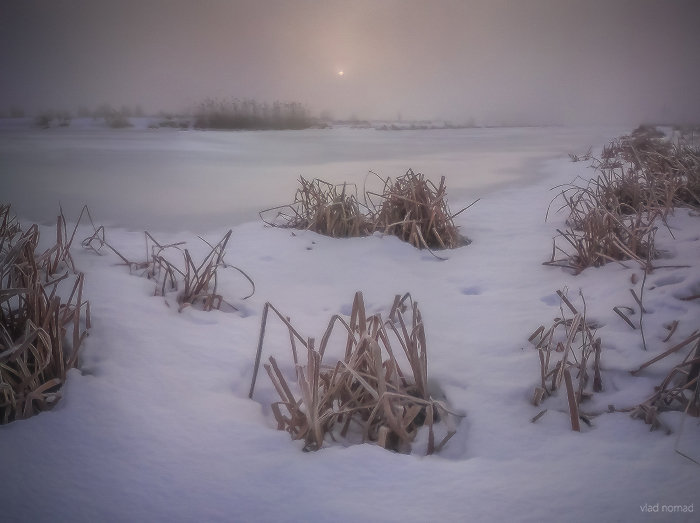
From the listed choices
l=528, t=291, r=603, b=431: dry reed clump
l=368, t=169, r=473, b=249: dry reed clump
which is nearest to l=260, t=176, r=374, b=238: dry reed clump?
l=368, t=169, r=473, b=249: dry reed clump

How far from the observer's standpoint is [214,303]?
66.5 inches

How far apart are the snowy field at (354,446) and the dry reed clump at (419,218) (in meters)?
0.14

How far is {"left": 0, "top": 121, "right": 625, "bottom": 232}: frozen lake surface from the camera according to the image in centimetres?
336

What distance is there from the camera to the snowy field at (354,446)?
742 millimetres

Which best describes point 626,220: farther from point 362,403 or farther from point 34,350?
point 34,350

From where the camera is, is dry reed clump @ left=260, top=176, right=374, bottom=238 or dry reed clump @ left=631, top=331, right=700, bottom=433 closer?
dry reed clump @ left=631, top=331, right=700, bottom=433

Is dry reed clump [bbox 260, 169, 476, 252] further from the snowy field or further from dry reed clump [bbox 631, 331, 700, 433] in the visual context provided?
dry reed clump [bbox 631, 331, 700, 433]

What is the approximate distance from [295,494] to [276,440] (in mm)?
159

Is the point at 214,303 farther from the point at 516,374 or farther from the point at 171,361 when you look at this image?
the point at 516,374

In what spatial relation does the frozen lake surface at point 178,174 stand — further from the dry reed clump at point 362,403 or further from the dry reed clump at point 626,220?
the dry reed clump at point 362,403

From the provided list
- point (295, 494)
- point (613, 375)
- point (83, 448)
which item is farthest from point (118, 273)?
point (613, 375)

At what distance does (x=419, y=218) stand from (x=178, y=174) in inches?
149

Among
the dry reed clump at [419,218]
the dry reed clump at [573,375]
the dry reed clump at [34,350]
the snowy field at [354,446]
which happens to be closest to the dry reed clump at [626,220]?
the snowy field at [354,446]

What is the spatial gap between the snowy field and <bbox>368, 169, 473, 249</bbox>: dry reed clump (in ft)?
0.47
